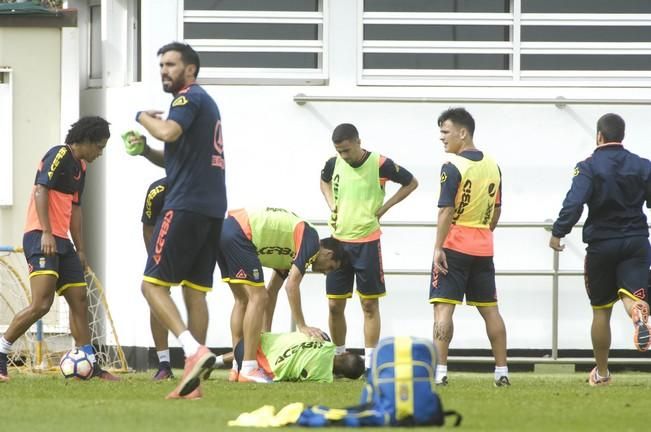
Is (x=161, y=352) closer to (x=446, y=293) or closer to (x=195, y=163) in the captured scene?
(x=446, y=293)

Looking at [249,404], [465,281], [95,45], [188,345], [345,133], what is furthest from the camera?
[95,45]

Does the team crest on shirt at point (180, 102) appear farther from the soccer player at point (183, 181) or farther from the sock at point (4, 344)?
the sock at point (4, 344)

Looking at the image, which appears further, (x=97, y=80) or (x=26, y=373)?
(x=97, y=80)

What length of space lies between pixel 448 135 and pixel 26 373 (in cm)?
480

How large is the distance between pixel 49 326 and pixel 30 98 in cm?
242

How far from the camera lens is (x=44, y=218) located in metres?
11.5

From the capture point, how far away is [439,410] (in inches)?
300

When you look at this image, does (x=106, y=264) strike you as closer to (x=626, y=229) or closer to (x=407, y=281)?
(x=407, y=281)

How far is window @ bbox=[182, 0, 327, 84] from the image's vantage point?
15484mm

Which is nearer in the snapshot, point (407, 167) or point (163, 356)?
point (163, 356)

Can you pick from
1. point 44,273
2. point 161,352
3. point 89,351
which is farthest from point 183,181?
point 161,352

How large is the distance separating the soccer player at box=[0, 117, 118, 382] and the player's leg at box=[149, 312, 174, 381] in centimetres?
40

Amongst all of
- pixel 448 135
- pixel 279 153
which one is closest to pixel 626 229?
pixel 448 135

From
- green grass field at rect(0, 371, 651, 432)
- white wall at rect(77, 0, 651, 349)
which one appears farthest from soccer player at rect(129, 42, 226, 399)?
white wall at rect(77, 0, 651, 349)
